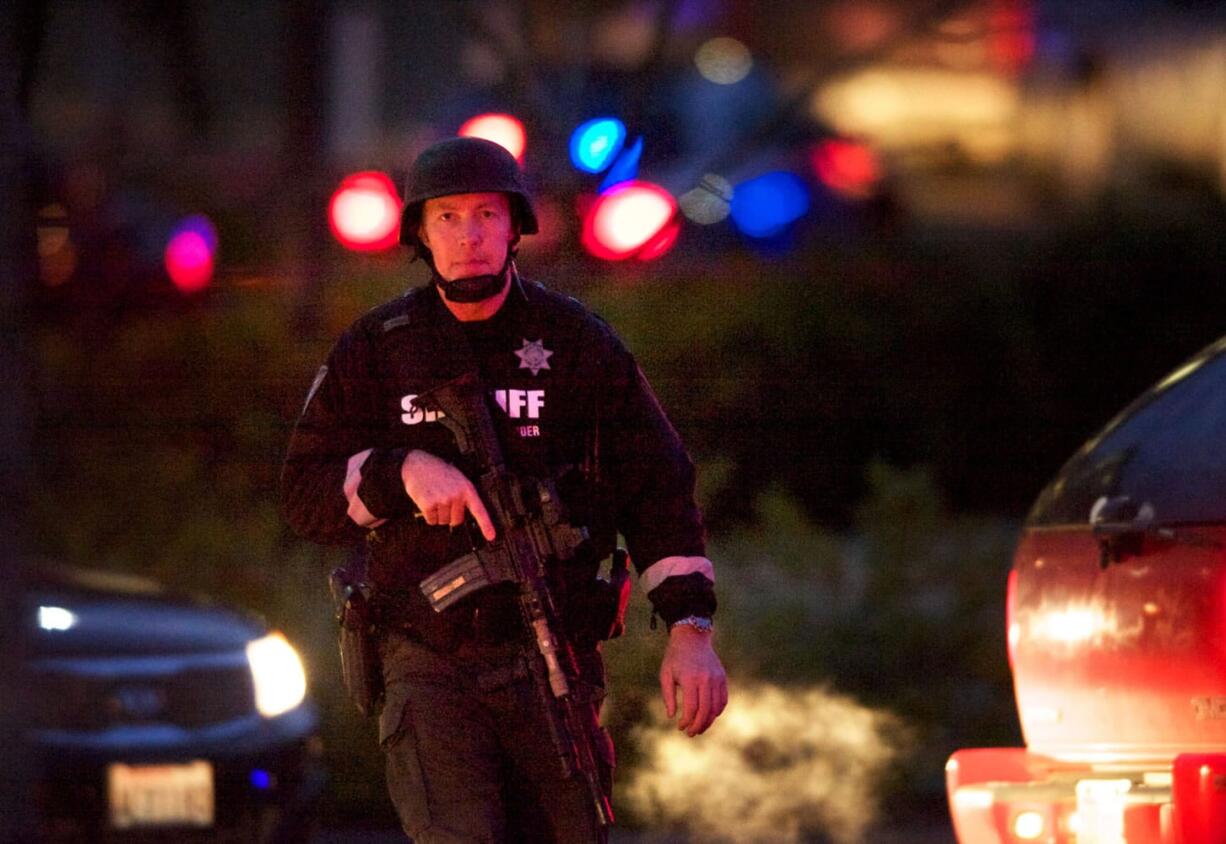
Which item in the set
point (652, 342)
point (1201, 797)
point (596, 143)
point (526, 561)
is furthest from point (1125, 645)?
point (652, 342)

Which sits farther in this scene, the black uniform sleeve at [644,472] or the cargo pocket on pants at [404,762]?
the black uniform sleeve at [644,472]

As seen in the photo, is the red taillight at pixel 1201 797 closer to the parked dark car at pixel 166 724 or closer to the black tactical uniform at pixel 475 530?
the black tactical uniform at pixel 475 530

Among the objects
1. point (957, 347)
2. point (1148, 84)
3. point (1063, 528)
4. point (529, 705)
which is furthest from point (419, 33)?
point (1148, 84)

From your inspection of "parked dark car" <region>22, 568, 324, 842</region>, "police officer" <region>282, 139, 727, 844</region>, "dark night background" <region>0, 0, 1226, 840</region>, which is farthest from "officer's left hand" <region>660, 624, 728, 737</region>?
"parked dark car" <region>22, 568, 324, 842</region>

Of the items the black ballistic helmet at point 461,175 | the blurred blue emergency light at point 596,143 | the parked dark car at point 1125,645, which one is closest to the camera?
the black ballistic helmet at point 461,175

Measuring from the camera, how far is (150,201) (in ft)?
65.7

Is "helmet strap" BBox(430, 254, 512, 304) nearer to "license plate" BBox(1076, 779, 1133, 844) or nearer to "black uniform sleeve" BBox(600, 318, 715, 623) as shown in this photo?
"black uniform sleeve" BBox(600, 318, 715, 623)

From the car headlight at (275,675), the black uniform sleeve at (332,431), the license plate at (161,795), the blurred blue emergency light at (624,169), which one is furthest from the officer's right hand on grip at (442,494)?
the blurred blue emergency light at (624,169)

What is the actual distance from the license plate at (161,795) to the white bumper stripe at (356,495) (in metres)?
2.24

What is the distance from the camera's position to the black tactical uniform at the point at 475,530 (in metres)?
4.75

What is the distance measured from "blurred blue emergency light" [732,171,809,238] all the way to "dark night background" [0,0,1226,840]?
0.48 feet

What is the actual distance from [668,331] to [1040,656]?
18.2 feet

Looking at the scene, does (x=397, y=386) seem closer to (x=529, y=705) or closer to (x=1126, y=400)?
(x=529, y=705)

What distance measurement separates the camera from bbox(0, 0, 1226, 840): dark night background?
9.08m
